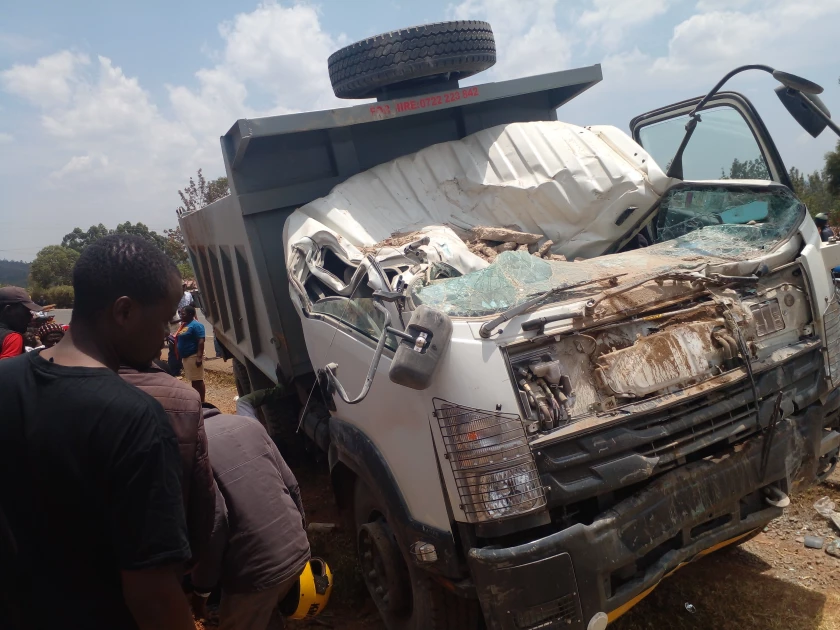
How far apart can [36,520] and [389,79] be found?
4073 mm

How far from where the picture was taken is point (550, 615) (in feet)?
7.46

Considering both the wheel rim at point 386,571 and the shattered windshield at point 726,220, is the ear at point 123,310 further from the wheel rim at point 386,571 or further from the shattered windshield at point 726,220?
the shattered windshield at point 726,220

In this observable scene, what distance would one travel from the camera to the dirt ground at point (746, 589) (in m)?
3.08

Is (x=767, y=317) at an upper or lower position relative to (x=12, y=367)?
lower

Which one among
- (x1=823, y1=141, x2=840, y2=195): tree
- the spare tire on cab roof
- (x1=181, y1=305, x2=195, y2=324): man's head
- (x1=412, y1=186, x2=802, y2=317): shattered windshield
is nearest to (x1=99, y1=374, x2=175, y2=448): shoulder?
(x1=412, y1=186, x2=802, y2=317): shattered windshield

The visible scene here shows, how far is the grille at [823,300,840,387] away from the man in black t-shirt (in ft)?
9.72

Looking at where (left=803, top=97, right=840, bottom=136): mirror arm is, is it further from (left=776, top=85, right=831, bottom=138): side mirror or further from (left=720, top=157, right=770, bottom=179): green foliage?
(left=720, top=157, right=770, bottom=179): green foliage

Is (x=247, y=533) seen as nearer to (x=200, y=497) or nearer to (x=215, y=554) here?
(x=215, y=554)

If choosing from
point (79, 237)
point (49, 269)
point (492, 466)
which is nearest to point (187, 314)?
point (492, 466)

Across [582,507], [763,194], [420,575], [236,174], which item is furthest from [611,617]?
[236,174]

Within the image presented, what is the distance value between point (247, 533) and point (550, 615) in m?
1.12

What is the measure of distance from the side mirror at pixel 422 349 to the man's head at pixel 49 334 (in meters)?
4.18

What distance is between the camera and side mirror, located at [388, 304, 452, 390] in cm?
233

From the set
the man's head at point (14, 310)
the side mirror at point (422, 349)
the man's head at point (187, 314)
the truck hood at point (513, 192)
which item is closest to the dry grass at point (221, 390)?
the man's head at point (187, 314)
